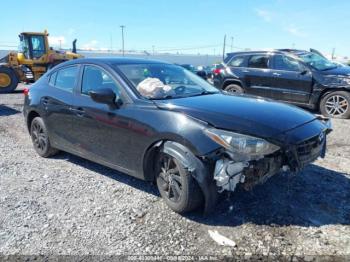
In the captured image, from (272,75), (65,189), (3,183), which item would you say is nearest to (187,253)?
(65,189)

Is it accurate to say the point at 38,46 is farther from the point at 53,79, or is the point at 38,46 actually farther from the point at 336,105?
the point at 336,105

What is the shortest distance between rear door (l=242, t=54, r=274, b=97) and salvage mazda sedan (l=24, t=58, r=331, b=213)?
5.21m

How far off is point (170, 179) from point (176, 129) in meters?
0.56

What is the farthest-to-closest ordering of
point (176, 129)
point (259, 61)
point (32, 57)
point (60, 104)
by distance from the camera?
point (32, 57) → point (259, 61) → point (60, 104) → point (176, 129)

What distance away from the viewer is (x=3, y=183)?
449cm

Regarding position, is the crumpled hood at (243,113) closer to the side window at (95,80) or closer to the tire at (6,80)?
the side window at (95,80)

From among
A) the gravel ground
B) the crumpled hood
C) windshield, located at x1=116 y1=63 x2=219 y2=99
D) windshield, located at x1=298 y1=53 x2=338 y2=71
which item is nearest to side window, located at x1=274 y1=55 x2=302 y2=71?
windshield, located at x1=298 y1=53 x2=338 y2=71

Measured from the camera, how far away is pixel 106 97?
3.86 meters

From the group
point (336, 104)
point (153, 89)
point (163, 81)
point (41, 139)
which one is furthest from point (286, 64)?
point (41, 139)

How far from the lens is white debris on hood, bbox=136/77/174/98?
394 cm

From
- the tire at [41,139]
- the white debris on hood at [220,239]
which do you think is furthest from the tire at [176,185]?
the tire at [41,139]

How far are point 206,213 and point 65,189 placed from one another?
1.93 meters

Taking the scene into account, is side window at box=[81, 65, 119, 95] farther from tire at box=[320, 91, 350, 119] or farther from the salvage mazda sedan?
tire at box=[320, 91, 350, 119]

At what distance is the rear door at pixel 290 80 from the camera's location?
8984 mm
